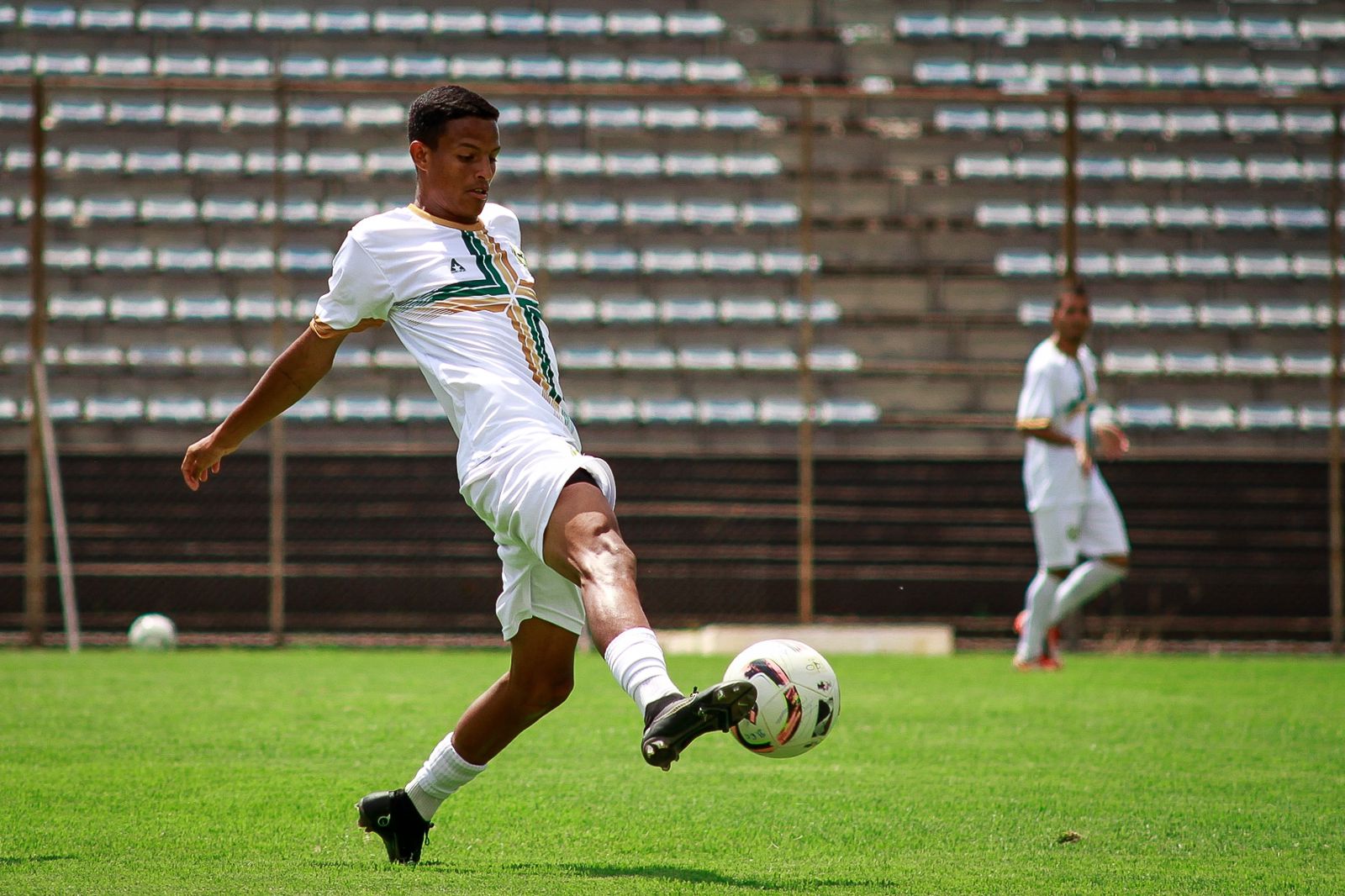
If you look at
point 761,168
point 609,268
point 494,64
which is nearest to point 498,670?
point 609,268

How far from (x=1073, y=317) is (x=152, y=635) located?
6719mm

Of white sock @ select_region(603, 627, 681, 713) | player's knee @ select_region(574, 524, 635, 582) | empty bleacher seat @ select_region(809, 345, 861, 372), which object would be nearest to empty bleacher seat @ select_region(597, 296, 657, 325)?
empty bleacher seat @ select_region(809, 345, 861, 372)

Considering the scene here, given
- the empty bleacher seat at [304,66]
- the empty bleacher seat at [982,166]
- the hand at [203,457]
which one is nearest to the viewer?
the hand at [203,457]

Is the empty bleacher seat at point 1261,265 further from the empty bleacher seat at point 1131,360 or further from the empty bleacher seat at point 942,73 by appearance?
the empty bleacher seat at point 942,73

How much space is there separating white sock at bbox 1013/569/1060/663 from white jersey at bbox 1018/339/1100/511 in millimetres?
466

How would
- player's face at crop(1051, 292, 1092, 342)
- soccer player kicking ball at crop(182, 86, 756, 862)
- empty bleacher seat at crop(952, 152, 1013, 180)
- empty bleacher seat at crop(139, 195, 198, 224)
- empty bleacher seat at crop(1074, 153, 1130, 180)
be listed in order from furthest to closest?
empty bleacher seat at crop(1074, 153, 1130, 180) → empty bleacher seat at crop(952, 152, 1013, 180) → empty bleacher seat at crop(139, 195, 198, 224) → player's face at crop(1051, 292, 1092, 342) → soccer player kicking ball at crop(182, 86, 756, 862)

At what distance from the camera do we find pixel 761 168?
1404 cm

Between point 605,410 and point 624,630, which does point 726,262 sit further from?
point 624,630

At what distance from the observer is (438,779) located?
3838 millimetres

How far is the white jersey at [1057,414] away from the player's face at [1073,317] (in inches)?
5.3

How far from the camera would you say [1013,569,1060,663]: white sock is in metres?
9.46

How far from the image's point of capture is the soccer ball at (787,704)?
3.27 m

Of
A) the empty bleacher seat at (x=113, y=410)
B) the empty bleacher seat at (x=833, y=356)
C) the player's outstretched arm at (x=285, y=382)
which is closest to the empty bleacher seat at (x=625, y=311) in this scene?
the empty bleacher seat at (x=833, y=356)

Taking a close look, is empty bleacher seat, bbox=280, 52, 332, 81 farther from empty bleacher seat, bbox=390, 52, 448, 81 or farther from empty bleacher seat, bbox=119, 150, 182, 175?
empty bleacher seat, bbox=119, 150, 182, 175
